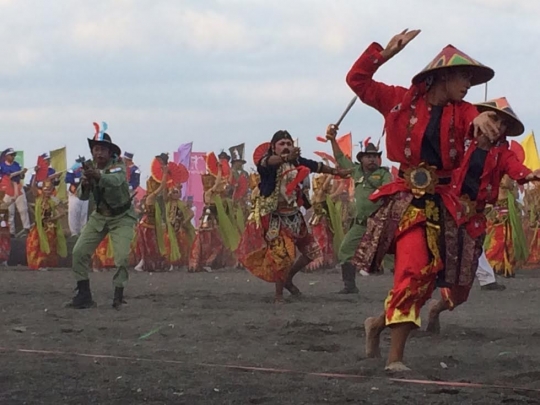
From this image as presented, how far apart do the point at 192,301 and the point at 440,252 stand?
545 cm

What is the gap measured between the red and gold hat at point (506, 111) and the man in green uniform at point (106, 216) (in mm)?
4090

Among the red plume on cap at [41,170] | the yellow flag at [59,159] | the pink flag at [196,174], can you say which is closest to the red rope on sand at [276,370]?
the red plume on cap at [41,170]

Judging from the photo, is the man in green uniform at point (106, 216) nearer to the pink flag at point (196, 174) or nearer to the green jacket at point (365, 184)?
the green jacket at point (365, 184)

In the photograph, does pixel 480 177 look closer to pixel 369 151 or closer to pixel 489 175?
pixel 489 175

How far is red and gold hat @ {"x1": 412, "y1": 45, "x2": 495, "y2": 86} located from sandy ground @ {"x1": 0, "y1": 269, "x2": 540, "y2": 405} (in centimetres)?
166

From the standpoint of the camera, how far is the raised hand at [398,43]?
5.90m

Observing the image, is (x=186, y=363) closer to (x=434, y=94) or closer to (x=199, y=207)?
(x=434, y=94)

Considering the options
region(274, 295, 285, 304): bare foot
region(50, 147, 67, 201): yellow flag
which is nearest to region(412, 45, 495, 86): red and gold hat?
region(274, 295, 285, 304): bare foot

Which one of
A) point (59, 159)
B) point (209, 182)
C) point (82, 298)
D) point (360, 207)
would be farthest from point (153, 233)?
point (82, 298)

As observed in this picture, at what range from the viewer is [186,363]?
6.18 m

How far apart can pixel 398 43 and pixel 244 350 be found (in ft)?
7.59

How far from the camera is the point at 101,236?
32.4 ft

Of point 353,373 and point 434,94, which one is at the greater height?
point 434,94

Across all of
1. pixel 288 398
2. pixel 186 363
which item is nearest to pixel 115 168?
pixel 186 363
